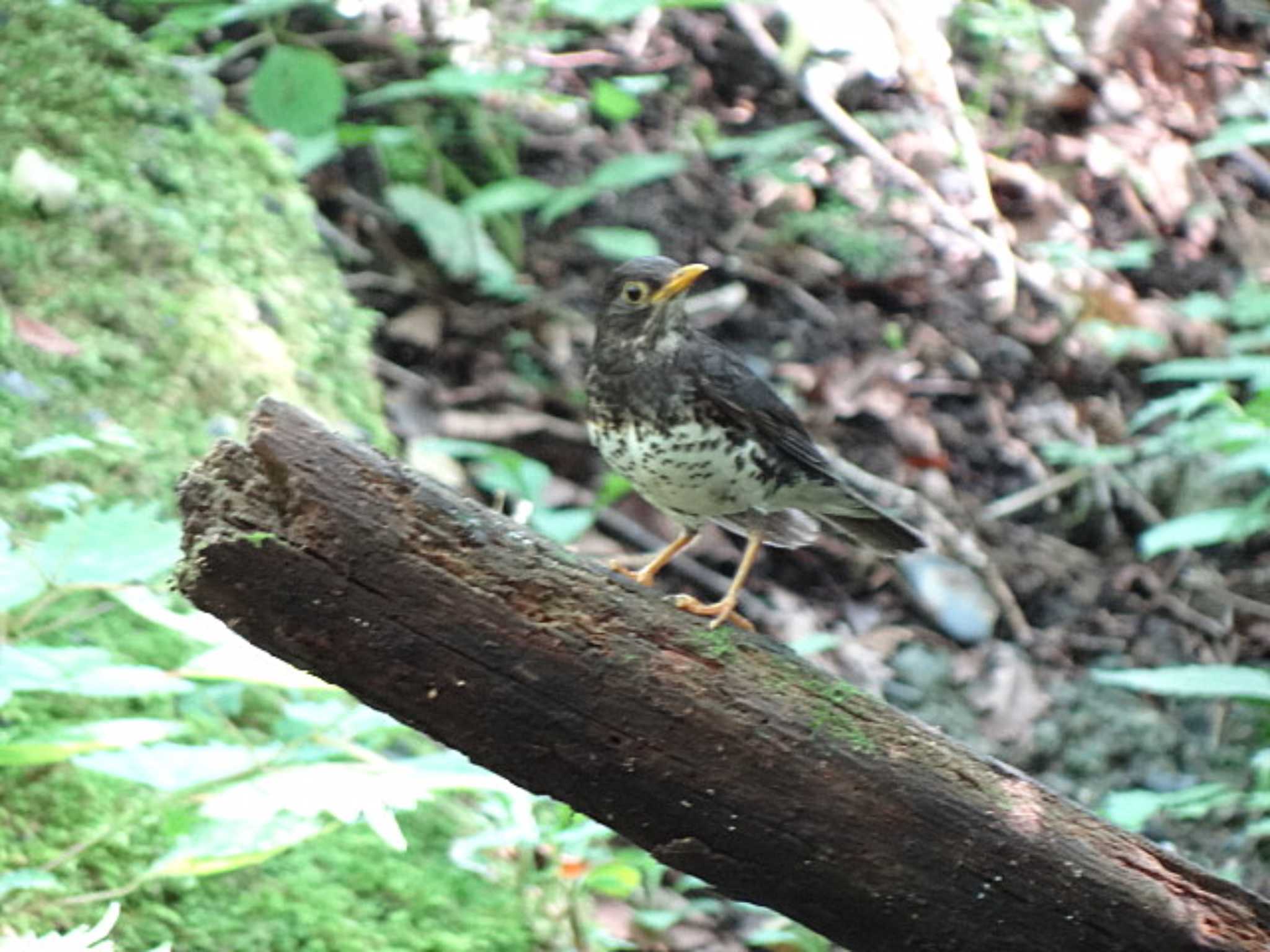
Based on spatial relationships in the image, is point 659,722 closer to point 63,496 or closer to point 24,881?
point 24,881

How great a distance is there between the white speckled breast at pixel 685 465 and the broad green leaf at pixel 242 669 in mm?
703

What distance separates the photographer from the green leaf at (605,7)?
16.9 feet

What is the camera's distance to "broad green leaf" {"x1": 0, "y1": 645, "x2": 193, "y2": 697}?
2.07 meters

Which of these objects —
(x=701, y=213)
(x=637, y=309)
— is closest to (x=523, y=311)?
(x=701, y=213)

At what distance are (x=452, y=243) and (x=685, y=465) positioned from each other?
11.0 feet

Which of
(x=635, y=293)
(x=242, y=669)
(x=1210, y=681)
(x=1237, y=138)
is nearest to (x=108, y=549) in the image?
(x=242, y=669)

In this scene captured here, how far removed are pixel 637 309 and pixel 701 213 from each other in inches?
155

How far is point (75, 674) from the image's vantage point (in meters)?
2.13

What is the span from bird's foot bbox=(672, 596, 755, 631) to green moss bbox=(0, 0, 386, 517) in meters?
1.60

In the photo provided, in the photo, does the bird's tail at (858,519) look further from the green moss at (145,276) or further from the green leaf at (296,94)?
the green leaf at (296,94)

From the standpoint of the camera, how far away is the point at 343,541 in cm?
180

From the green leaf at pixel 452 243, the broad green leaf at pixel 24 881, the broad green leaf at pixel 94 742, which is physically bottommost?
the green leaf at pixel 452 243

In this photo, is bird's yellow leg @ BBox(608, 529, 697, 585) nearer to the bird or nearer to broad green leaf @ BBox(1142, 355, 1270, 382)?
the bird

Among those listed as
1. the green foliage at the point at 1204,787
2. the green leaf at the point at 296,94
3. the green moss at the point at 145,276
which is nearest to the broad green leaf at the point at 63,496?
the green moss at the point at 145,276
